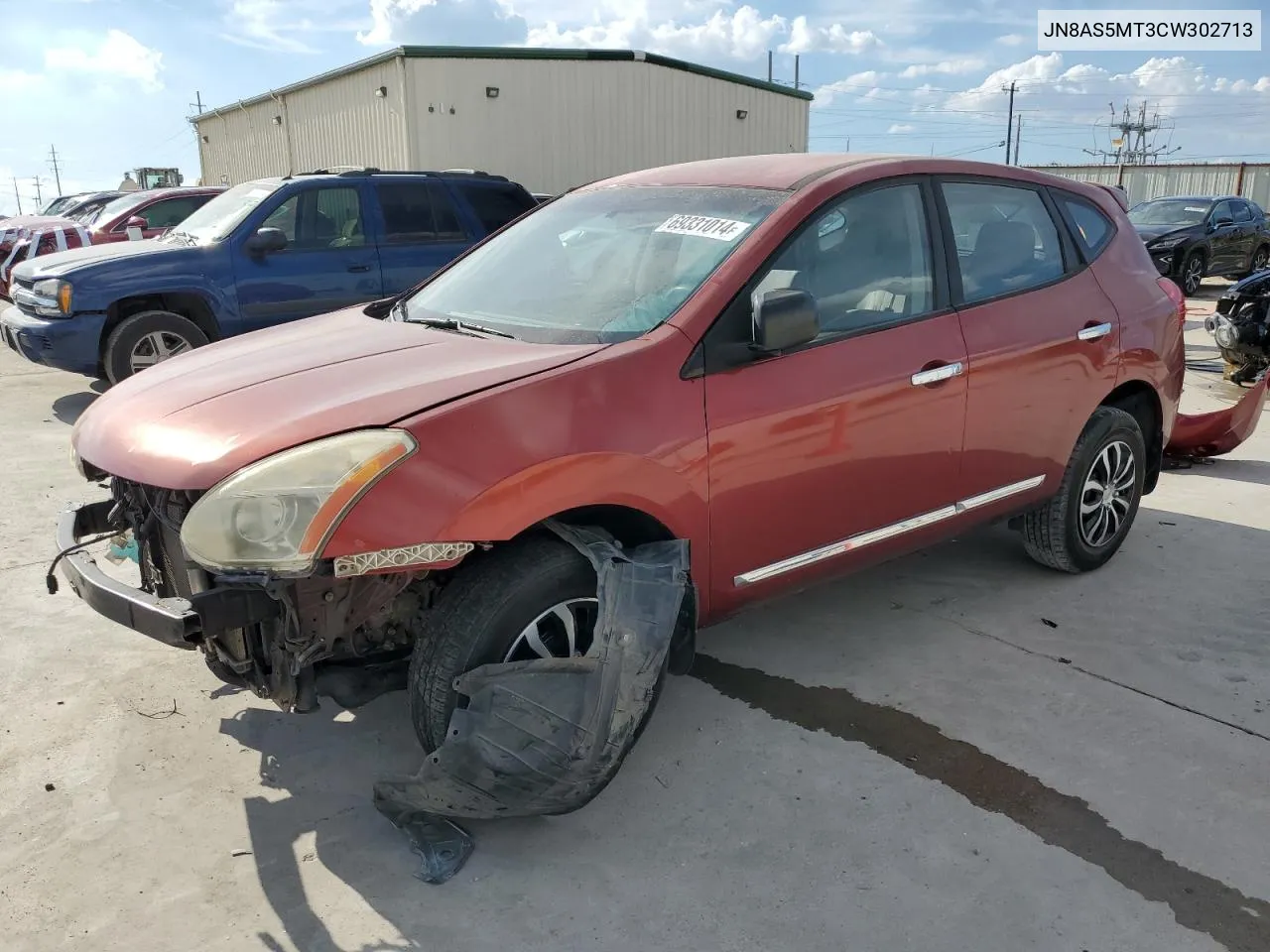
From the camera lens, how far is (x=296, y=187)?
805 centimetres

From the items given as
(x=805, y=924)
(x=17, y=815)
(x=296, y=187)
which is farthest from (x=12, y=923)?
(x=296, y=187)

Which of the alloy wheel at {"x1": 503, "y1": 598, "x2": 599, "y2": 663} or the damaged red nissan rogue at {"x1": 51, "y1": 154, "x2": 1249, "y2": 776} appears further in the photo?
the alloy wheel at {"x1": 503, "y1": 598, "x2": 599, "y2": 663}

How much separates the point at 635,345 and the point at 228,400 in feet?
3.69

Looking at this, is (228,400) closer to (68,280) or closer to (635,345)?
(635,345)

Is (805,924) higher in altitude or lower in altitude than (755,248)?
lower

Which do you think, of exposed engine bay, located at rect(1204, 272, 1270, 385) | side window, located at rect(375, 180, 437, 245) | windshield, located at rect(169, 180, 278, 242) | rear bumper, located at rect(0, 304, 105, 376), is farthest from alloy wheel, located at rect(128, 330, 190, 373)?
exposed engine bay, located at rect(1204, 272, 1270, 385)

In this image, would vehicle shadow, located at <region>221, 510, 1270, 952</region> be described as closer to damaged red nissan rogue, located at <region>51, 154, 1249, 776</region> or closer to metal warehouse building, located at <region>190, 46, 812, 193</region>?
damaged red nissan rogue, located at <region>51, 154, 1249, 776</region>

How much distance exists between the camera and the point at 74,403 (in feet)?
27.1

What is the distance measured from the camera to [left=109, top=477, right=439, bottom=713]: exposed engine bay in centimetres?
247

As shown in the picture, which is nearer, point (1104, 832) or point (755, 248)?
point (1104, 832)

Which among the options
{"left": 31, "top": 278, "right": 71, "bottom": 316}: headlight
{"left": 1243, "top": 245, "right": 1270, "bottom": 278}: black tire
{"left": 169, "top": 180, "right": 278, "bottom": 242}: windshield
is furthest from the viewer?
{"left": 1243, "top": 245, "right": 1270, "bottom": 278}: black tire

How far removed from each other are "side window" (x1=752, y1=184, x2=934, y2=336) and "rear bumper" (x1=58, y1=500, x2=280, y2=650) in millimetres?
1685

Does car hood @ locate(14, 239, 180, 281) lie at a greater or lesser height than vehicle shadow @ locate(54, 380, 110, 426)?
greater

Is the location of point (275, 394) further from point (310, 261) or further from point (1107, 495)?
point (310, 261)
